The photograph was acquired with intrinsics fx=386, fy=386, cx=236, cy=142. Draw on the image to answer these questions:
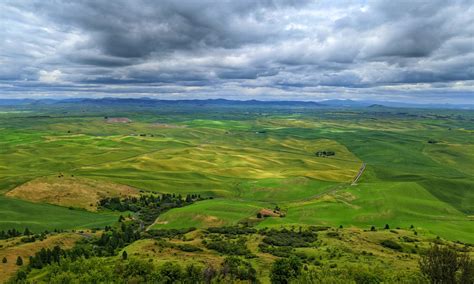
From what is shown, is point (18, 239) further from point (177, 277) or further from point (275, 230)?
point (275, 230)

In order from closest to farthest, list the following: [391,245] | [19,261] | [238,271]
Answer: [238,271] → [19,261] → [391,245]

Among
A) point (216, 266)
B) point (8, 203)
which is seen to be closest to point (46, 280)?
point (216, 266)

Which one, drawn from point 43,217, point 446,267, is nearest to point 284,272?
point 446,267

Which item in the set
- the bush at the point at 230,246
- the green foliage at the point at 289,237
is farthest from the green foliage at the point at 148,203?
the green foliage at the point at 289,237

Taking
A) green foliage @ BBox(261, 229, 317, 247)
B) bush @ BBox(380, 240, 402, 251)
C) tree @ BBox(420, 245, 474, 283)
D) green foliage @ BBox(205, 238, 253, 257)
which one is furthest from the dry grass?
→ tree @ BBox(420, 245, 474, 283)

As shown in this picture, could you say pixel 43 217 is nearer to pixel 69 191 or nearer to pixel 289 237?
pixel 69 191

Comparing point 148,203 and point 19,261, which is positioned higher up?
point 19,261

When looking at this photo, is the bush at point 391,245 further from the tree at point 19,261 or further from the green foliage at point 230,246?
the tree at point 19,261

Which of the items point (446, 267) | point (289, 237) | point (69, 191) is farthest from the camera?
point (69, 191)

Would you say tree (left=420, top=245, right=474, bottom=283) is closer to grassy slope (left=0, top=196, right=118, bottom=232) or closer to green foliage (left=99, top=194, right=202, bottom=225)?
grassy slope (left=0, top=196, right=118, bottom=232)

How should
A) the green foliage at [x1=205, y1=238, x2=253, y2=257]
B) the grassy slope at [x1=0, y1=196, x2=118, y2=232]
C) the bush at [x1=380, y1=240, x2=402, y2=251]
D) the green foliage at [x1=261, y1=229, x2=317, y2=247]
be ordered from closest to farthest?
the green foliage at [x1=205, y1=238, x2=253, y2=257] < the green foliage at [x1=261, y1=229, x2=317, y2=247] < the bush at [x1=380, y1=240, x2=402, y2=251] < the grassy slope at [x1=0, y1=196, x2=118, y2=232]
